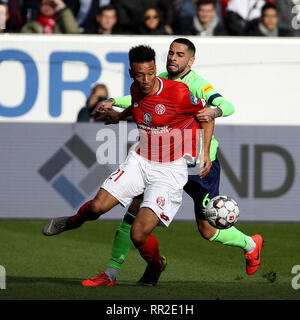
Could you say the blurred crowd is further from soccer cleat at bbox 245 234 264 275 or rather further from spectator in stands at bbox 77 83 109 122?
soccer cleat at bbox 245 234 264 275

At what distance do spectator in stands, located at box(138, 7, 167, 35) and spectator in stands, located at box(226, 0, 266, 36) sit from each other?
3.66 feet

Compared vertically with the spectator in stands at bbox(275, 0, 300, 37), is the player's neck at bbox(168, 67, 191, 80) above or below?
above

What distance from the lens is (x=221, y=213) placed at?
873 cm

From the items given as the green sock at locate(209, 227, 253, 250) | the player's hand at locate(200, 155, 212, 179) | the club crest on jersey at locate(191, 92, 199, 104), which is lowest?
the green sock at locate(209, 227, 253, 250)

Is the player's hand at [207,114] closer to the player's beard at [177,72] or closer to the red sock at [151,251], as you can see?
the player's beard at [177,72]

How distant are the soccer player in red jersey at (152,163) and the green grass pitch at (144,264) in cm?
54

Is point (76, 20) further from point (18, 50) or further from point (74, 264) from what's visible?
point (74, 264)

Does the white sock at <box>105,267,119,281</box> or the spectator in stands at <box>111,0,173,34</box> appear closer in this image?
the white sock at <box>105,267,119,281</box>

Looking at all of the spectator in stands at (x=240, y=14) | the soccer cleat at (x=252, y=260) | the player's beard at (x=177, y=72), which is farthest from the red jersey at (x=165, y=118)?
the spectator in stands at (x=240, y=14)

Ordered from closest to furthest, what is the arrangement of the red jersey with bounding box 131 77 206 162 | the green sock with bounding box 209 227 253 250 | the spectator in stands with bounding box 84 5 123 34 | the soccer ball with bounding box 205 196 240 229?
the red jersey with bounding box 131 77 206 162 < the soccer ball with bounding box 205 196 240 229 < the green sock with bounding box 209 227 253 250 < the spectator in stands with bounding box 84 5 123 34

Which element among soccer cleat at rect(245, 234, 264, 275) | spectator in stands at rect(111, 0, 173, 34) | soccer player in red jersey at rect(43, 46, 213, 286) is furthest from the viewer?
spectator in stands at rect(111, 0, 173, 34)

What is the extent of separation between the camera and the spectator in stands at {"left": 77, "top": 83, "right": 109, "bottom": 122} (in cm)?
1423

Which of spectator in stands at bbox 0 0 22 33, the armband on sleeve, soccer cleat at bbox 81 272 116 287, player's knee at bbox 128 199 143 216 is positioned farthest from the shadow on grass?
spectator in stands at bbox 0 0 22 33

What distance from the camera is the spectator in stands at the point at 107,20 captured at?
14.8 meters
